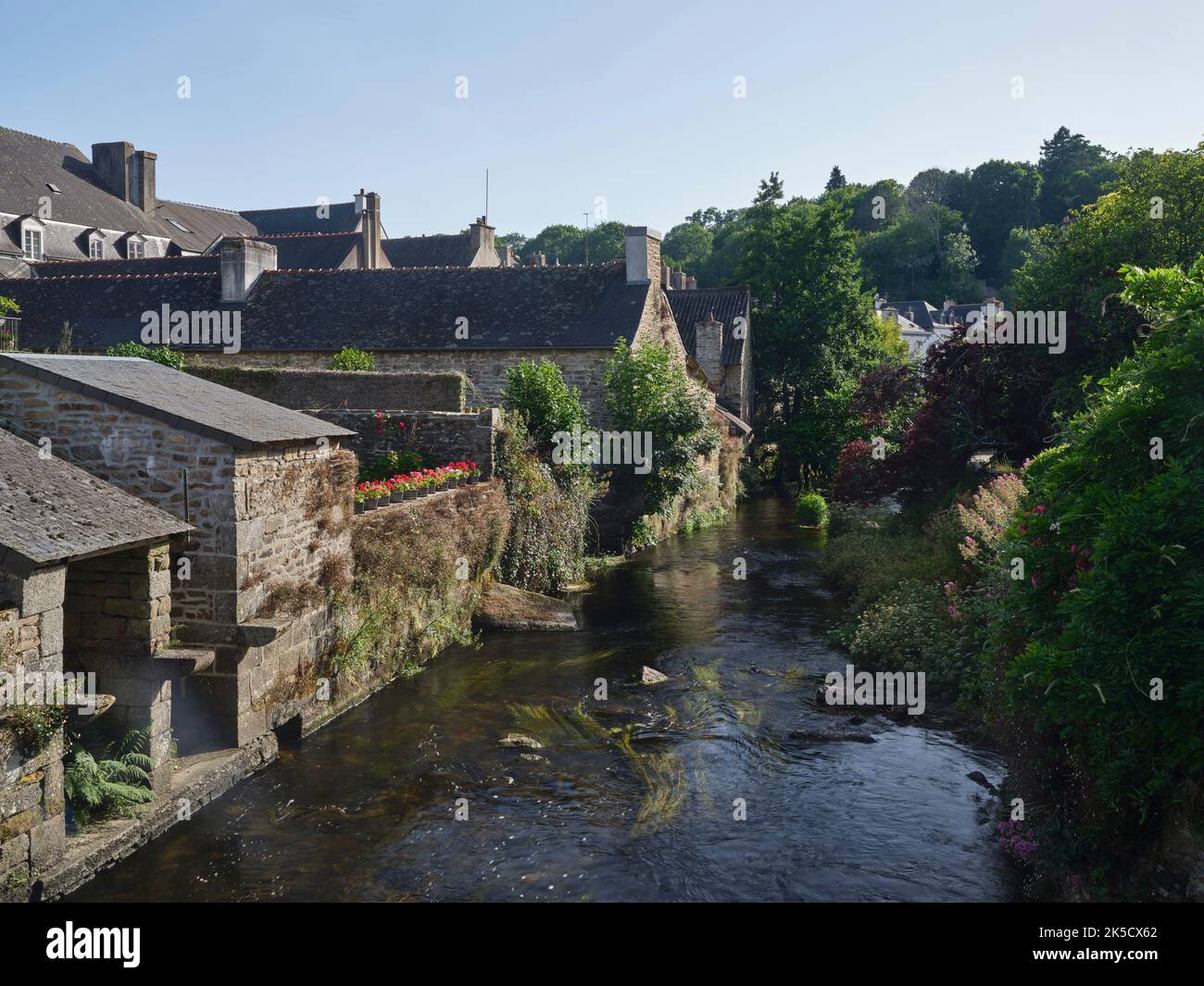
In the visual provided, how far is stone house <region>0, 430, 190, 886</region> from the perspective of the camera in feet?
22.7

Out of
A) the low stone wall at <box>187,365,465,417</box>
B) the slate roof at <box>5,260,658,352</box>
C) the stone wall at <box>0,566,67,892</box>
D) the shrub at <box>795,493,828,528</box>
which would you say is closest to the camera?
the stone wall at <box>0,566,67,892</box>

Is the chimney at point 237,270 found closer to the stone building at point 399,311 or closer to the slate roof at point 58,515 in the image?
the stone building at point 399,311

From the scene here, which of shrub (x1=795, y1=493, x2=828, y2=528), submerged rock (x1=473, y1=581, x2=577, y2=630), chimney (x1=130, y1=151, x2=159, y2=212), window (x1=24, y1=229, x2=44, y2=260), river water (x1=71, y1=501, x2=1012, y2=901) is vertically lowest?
river water (x1=71, y1=501, x2=1012, y2=901)

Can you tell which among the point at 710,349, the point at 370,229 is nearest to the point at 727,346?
the point at 710,349

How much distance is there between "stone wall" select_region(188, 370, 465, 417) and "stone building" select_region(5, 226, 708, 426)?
414 centimetres

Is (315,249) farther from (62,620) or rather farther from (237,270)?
(62,620)

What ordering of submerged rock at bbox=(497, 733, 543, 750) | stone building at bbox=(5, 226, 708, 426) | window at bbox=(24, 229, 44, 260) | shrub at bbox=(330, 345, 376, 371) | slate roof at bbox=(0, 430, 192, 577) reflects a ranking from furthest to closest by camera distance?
1. window at bbox=(24, 229, 44, 260)
2. stone building at bbox=(5, 226, 708, 426)
3. shrub at bbox=(330, 345, 376, 371)
4. submerged rock at bbox=(497, 733, 543, 750)
5. slate roof at bbox=(0, 430, 192, 577)

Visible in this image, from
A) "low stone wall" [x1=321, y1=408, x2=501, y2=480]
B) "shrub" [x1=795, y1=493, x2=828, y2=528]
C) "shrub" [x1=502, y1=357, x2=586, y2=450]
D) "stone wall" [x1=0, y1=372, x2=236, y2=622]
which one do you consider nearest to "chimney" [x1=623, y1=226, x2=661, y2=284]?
"shrub" [x1=502, y1=357, x2=586, y2=450]

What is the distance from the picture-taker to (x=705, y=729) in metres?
11.9

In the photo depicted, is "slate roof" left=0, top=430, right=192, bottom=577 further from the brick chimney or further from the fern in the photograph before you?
the brick chimney

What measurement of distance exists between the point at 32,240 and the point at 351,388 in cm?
2978

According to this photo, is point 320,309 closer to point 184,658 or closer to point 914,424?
point 914,424
